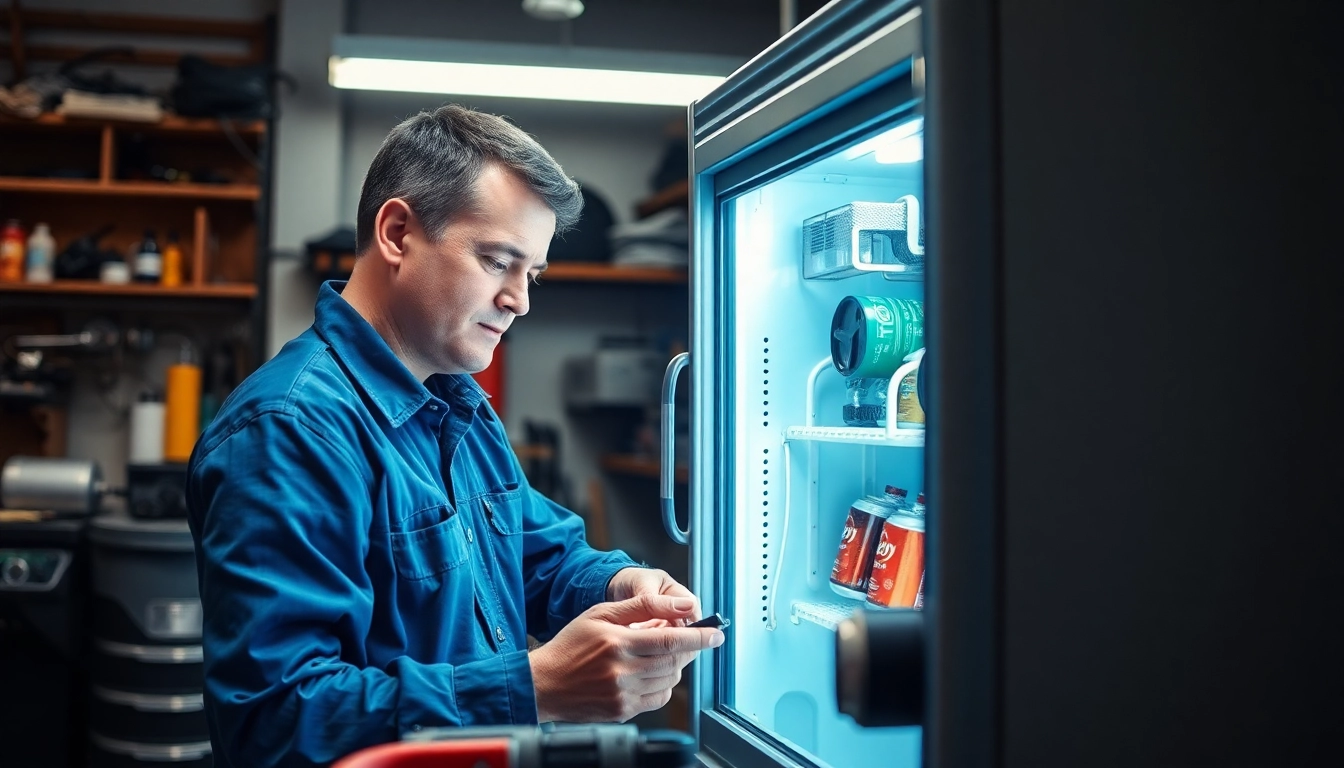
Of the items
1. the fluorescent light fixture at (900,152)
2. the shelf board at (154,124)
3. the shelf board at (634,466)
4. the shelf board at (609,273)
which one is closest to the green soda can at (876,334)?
the fluorescent light fixture at (900,152)

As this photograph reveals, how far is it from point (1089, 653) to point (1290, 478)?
24 centimetres

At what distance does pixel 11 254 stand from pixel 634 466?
92.0 inches

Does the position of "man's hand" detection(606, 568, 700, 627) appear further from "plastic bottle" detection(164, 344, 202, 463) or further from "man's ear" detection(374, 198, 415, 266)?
"plastic bottle" detection(164, 344, 202, 463)

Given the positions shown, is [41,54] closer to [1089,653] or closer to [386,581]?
[386,581]

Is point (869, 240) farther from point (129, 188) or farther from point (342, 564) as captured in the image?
point (129, 188)

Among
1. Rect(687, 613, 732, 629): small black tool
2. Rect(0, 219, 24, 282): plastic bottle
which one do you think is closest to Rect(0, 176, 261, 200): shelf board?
Rect(0, 219, 24, 282): plastic bottle

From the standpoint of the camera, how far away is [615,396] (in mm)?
4297

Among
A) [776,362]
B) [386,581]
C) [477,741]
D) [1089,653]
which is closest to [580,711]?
[386,581]

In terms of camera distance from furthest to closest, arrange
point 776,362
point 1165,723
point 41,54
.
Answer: point 41,54, point 776,362, point 1165,723

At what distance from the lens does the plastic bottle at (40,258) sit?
3875 mm

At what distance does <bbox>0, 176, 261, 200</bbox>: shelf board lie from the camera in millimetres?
3852

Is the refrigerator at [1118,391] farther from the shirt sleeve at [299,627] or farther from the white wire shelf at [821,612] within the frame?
the white wire shelf at [821,612]

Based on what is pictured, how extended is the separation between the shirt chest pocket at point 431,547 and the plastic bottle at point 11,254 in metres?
3.28

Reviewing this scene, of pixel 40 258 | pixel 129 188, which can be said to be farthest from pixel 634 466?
pixel 40 258
